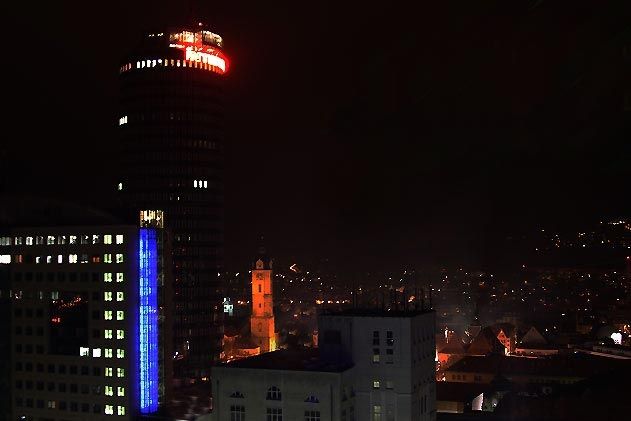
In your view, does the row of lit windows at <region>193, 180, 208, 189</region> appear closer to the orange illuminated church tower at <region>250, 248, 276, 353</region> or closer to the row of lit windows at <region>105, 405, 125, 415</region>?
the orange illuminated church tower at <region>250, 248, 276, 353</region>

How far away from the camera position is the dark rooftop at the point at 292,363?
26.9m

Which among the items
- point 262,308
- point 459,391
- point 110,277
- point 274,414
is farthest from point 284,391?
point 262,308

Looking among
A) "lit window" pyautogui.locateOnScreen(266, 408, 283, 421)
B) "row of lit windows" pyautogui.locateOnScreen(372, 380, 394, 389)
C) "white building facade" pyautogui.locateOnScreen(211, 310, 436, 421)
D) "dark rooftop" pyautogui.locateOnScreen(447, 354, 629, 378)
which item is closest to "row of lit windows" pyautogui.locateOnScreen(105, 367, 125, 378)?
"white building facade" pyautogui.locateOnScreen(211, 310, 436, 421)

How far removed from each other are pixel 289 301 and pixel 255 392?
10310 centimetres

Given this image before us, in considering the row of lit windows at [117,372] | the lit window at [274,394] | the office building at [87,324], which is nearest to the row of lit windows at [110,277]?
the office building at [87,324]

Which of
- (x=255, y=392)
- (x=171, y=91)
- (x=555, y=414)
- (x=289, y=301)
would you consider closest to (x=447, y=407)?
(x=555, y=414)

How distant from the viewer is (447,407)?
46312mm

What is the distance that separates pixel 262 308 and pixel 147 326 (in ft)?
113

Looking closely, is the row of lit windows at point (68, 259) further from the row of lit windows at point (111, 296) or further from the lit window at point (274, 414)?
the lit window at point (274, 414)

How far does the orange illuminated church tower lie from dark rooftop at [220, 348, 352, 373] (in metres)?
39.9

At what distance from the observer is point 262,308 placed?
230 ft

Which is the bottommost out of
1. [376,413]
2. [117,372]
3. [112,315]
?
[376,413]

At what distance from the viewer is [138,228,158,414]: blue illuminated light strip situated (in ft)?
117

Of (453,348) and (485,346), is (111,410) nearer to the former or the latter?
(453,348)
